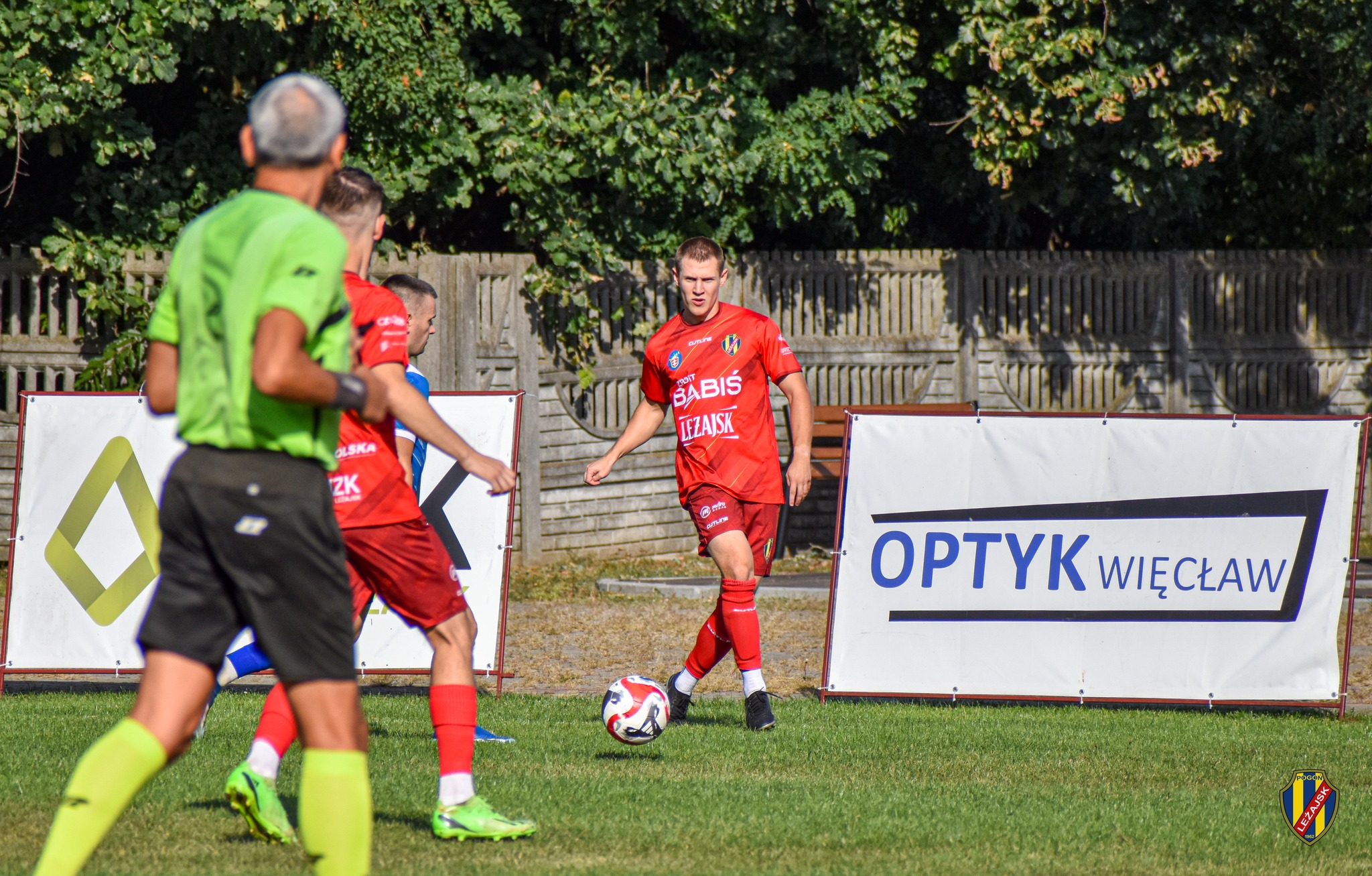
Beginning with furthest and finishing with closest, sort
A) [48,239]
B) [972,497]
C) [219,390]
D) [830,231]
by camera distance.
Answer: [830,231] < [48,239] < [972,497] < [219,390]

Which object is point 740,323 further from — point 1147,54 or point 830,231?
point 830,231

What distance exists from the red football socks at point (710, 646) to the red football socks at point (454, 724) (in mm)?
2426

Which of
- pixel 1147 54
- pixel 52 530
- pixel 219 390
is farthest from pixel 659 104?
pixel 219 390

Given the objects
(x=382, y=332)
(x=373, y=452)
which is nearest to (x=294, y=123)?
(x=382, y=332)

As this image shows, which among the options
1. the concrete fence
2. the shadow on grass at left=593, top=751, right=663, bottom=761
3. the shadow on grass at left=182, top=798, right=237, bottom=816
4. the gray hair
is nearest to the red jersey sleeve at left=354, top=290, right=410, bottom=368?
the gray hair

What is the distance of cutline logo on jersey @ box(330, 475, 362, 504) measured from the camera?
16.4ft

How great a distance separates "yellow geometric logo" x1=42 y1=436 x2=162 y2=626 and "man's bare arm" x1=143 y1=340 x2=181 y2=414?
4.25m

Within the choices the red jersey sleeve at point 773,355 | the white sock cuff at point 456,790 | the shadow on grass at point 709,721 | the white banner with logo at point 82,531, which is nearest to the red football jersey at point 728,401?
the red jersey sleeve at point 773,355

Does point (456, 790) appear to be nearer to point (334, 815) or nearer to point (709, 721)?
point (334, 815)

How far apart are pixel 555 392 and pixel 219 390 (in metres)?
9.48

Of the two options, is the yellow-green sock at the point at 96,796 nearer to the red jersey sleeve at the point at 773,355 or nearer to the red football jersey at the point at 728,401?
the red football jersey at the point at 728,401

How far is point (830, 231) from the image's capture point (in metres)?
15.5

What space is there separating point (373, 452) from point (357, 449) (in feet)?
0.18

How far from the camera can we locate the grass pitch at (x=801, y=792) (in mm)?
4785
